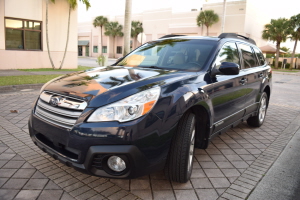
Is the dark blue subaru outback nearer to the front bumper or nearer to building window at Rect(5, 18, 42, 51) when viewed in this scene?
the front bumper

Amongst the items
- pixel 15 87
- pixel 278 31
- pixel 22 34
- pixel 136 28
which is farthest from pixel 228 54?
pixel 136 28

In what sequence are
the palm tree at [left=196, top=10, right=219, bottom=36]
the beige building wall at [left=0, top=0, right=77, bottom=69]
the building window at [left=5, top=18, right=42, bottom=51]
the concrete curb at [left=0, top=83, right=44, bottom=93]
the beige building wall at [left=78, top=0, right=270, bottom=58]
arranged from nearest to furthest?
the concrete curb at [left=0, top=83, right=44, bottom=93]
the beige building wall at [left=0, top=0, right=77, bottom=69]
the building window at [left=5, top=18, right=42, bottom=51]
the beige building wall at [left=78, top=0, right=270, bottom=58]
the palm tree at [left=196, top=10, right=219, bottom=36]

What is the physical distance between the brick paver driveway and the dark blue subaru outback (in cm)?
31

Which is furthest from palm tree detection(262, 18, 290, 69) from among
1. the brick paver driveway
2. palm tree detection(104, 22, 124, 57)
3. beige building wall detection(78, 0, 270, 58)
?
the brick paver driveway

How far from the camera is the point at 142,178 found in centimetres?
Result: 300

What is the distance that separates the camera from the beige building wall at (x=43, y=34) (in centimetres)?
1390

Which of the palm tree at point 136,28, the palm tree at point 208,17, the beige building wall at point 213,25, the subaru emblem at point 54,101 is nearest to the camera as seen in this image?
the subaru emblem at point 54,101

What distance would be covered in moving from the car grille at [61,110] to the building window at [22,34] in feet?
44.5

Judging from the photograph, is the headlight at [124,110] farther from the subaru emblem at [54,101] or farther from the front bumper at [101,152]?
the subaru emblem at [54,101]

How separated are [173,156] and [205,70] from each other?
119 cm

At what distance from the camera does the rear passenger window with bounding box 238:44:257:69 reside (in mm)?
4332

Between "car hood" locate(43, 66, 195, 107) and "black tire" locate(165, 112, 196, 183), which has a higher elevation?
"car hood" locate(43, 66, 195, 107)

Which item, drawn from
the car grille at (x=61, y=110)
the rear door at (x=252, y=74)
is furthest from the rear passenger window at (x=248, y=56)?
the car grille at (x=61, y=110)

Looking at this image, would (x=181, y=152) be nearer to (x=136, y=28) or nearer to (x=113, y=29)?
(x=136, y=28)
